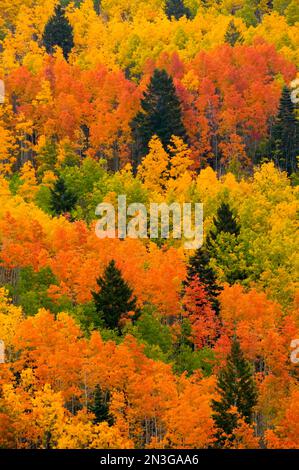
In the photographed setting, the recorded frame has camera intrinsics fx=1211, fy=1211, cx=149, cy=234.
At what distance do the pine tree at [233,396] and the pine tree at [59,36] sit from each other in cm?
8714

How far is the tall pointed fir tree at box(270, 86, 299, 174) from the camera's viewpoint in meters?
136

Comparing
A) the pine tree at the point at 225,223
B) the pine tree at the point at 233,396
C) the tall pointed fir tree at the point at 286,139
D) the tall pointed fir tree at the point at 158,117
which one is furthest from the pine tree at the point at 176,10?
the pine tree at the point at 233,396

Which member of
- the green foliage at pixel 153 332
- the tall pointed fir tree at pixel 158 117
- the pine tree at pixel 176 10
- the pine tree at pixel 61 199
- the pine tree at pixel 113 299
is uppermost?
the pine tree at pixel 176 10

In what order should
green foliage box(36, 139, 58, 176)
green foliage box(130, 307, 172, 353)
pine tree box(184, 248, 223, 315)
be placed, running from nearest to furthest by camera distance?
green foliage box(130, 307, 172, 353)
pine tree box(184, 248, 223, 315)
green foliage box(36, 139, 58, 176)

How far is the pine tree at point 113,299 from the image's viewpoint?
97.1 metres

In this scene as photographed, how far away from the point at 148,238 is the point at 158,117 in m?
26.6

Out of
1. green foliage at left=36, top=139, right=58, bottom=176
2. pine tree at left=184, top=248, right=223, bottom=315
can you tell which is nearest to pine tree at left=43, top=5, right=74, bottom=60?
green foliage at left=36, top=139, right=58, bottom=176

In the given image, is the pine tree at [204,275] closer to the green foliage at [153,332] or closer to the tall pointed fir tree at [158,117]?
the green foliage at [153,332]

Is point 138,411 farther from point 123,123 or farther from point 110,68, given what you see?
point 110,68

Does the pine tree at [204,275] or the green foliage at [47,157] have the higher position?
the green foliage at [47,157]

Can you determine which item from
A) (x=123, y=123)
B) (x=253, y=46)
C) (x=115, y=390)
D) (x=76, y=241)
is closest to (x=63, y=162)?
(x=123, y=123)

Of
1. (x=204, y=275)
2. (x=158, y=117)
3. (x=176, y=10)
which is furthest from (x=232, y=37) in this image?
(x=204, y=275)

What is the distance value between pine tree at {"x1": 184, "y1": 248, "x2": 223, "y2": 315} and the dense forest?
0.15 m

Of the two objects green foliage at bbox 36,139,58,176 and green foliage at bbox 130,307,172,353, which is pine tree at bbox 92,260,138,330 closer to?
green foliage at bbox 130,307,172,353
